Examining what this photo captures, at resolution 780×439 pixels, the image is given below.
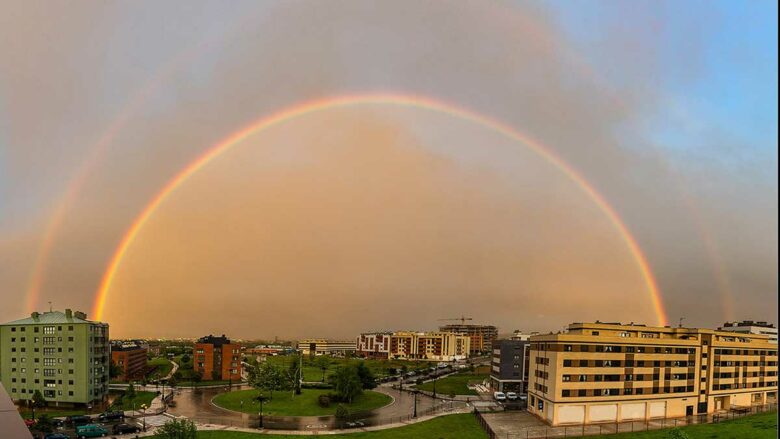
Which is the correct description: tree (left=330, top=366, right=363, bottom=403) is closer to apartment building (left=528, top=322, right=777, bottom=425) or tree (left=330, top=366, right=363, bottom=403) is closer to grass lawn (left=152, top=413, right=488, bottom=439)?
grass lawn (left=152, top=413, right=488, bottom=439)

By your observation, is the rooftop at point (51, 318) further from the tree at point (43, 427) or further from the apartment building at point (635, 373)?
the apartment building at point (635, 373)

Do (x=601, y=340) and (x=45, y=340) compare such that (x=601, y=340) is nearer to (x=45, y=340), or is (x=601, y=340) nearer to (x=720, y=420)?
(x=720, y=420)

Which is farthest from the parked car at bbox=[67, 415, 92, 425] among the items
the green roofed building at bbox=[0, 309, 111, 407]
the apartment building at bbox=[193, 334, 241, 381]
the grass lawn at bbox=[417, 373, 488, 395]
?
the grass lawn at bbox=[417, 373, 488, 395]

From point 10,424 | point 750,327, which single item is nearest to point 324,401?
point 10,424

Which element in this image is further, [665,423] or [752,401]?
[752,401]

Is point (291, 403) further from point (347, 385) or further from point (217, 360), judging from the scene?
point (217, 360)

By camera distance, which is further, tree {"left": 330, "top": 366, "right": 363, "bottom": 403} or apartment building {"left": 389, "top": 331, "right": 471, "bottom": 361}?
apartment building {"left": 389, "top": 331, "right": 471, "bottom": 361}

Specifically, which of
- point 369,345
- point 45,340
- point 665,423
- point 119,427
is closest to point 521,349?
point 665,423

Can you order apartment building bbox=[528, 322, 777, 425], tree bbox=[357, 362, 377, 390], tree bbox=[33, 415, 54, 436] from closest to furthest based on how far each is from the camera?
tree bbox=[33, 415, 54, 436] < apartment building bbox=[528, 322, 777, 425] < tree bbox=[357, 362, 377, 390]
